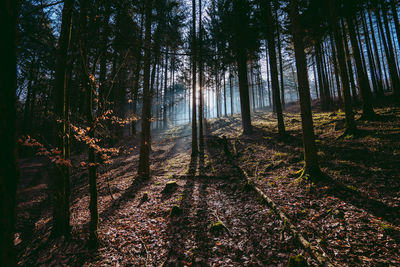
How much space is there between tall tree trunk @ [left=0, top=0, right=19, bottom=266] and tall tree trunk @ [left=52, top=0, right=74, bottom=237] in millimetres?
3765

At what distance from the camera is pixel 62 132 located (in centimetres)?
464

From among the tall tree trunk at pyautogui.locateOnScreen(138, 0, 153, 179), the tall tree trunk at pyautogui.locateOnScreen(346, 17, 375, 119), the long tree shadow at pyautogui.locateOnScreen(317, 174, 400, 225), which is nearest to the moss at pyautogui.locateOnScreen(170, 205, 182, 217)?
the tall tree trunk at pyautogui.locateOnScreen(138, 0, 153, 179)

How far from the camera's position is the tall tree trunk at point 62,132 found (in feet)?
15.4

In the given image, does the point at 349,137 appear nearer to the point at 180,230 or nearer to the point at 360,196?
the point at 360,196

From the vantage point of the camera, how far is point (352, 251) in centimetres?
325

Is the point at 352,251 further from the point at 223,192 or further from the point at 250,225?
the point at 223,192

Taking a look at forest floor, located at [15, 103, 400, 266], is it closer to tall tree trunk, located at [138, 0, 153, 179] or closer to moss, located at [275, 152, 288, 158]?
moss, located at [275, 152, 288, 158]

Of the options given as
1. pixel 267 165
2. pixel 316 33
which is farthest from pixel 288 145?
pixel 316 33

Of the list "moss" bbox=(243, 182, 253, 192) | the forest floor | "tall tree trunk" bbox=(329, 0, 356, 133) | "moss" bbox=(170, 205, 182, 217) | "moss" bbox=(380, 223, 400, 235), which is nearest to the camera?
"moss" bbox=(380, 223, 400, 235)

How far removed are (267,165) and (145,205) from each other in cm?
603

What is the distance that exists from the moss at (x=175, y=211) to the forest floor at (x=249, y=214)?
0.04 metres

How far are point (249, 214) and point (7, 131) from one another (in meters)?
5.71

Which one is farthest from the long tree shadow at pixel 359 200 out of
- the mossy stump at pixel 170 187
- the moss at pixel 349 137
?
the mossy stump at pixel 170 187

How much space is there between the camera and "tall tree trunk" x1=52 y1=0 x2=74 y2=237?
15.4ft
